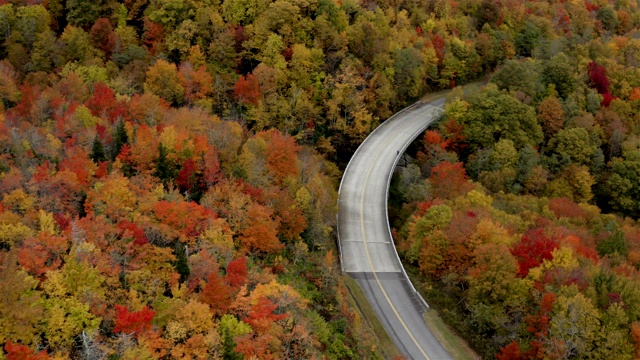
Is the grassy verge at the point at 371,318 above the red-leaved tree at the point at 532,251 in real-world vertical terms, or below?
below

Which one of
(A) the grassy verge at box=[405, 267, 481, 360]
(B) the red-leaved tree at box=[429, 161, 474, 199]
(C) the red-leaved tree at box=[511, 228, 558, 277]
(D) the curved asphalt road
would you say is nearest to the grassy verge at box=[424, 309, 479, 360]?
(A) the grassy verge at box=[405, 267, 481, 360]

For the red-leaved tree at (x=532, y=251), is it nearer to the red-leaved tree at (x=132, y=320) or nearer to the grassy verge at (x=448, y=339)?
the grassy verge at (x=448, y=339)

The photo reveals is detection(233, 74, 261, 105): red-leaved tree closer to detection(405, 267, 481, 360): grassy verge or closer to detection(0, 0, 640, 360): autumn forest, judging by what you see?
detection(0, 0, 640, 360): autumn forest

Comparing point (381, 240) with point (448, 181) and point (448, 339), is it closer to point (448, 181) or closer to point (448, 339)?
point (448, 181)

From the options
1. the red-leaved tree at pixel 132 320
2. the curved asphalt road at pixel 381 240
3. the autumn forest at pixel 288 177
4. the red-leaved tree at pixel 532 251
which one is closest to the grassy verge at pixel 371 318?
the curved asphalt road at pixel 381 240

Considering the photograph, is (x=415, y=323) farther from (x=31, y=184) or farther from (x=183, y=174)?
(x=31, y=184)
